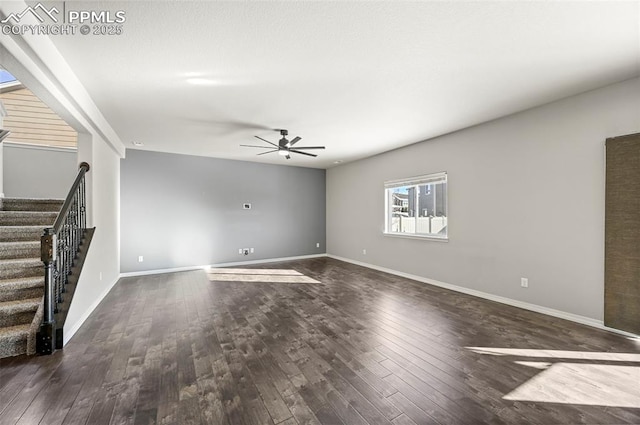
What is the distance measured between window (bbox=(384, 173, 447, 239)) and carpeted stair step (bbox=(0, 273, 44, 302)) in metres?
5.50

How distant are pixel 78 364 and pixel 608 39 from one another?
521 cm

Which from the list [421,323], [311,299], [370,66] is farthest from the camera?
[311,299]

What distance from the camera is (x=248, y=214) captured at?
22.1ft

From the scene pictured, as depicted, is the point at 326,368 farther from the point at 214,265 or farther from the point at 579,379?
the point at 214,265

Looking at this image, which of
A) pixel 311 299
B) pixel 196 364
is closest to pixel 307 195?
pixel 311 299

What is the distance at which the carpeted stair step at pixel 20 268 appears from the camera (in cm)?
271

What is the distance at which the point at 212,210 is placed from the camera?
20.5ft

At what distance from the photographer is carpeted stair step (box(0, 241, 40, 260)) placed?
2842 millimetres

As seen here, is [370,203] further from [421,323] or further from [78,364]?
[78,364]

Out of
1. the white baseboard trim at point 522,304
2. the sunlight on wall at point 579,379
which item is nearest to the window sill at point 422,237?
the white baseboard trim at point 522,304

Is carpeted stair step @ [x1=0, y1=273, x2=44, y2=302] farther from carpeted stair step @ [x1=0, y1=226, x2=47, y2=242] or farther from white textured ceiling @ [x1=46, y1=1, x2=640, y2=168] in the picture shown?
white textured ceiling @ [x1=46, y1=1, x2=640, y2=168]

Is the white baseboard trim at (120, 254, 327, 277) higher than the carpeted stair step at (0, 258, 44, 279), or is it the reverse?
the carpeted stair step at (0, 258, 44, 279)

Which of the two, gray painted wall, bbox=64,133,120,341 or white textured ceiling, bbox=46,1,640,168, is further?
gray painted wall, bbox=64,133,120,341

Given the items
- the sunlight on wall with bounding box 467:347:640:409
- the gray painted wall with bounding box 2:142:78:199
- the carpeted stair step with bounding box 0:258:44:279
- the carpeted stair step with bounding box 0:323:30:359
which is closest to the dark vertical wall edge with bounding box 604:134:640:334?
the sunlight on wall with bounding box 467:347:640:409
